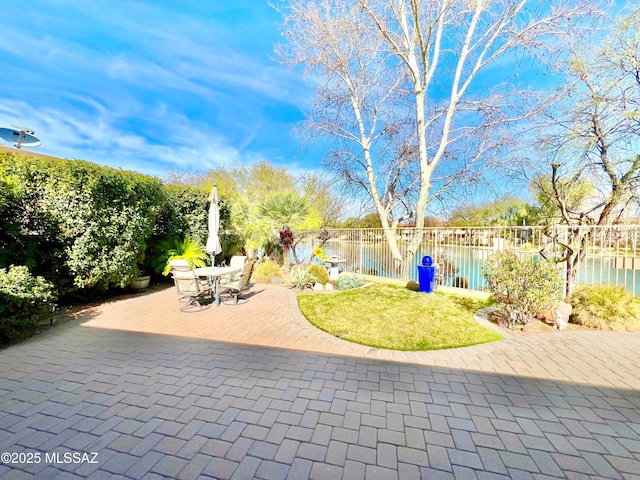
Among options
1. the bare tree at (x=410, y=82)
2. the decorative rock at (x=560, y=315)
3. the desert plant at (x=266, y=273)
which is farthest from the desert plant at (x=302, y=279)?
the decorative rock at (x=560, y=315)

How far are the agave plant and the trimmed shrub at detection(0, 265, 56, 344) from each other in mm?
3994

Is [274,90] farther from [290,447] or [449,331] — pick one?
[290,447]

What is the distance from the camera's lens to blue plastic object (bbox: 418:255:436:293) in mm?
7816

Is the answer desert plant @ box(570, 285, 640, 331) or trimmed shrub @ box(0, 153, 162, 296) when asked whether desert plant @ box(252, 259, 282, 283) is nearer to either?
trimmed shrub @ box(0, 153, 162, 296)

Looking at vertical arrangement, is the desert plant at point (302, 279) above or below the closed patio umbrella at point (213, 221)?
below

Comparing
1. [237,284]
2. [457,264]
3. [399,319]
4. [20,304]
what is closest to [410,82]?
[457,264]

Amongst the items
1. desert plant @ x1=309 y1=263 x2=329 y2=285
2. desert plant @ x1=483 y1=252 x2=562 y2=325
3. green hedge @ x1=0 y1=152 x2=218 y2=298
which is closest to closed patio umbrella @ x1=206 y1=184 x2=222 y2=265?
green hedge @ x1=0 y1=152 x2=218 y2=298

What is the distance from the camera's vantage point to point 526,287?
4.73 m

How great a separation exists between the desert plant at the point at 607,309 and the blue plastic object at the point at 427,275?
3188 mm

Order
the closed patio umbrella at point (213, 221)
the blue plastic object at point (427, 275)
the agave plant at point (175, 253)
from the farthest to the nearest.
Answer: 1. the agave plant at point (175, 253)
2. the blue plastic object at point (427, 275)
3. the closed patio umbrella at point (213, 221)

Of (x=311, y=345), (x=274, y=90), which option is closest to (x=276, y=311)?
(x=311, y=345)

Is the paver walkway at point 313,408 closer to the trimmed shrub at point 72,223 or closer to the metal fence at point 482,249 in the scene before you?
the trimmed shrub at point 72,223

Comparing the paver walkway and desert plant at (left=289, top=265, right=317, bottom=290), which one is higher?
desert plant at (left=289, top=265, right=317, bottom=290)

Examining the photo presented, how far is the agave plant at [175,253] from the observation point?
28.4 ft
